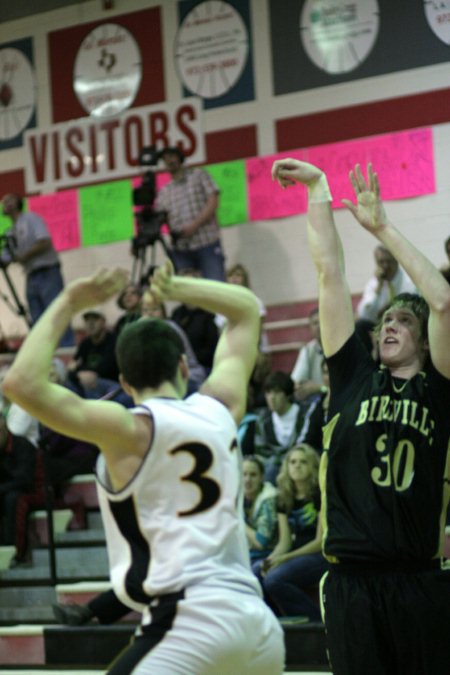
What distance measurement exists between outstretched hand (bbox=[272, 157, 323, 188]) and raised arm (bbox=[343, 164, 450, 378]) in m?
0.15

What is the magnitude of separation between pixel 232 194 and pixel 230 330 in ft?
27.3

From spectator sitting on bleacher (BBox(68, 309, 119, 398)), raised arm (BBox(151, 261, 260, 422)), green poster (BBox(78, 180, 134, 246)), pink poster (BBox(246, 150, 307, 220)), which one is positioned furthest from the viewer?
green poster (BBox(78, 180, 134, 246))

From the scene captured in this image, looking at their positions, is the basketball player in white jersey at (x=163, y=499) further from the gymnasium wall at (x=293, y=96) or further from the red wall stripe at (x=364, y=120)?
the red wall stripe at (x=364, y=120)

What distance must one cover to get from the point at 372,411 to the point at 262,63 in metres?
8.46

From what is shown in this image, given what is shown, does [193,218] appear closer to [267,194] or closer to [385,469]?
[267,194]

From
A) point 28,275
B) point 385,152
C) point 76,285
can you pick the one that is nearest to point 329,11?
point 385,152

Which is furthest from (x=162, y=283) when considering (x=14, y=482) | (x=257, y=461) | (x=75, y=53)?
(x=75, y=53)

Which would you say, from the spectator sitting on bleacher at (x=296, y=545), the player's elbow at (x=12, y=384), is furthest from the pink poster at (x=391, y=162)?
the player's elbow at (x=12, y=384)

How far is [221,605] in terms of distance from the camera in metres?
2.85

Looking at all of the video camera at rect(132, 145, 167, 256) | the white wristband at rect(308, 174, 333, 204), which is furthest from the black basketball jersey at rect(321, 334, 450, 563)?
the video camera at rect(132, 145, 167, 256)

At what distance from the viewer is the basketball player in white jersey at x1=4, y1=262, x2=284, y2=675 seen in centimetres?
283

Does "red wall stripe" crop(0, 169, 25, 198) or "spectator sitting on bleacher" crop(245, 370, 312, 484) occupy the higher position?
"red wall stripe" crop(0, 169, 25, 198)

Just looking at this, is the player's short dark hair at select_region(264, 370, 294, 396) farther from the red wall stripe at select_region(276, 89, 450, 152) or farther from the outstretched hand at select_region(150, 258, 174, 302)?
the outstretched hand at select_region(150, 258, 174, 302)

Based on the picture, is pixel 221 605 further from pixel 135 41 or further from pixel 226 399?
pixel 135 41
